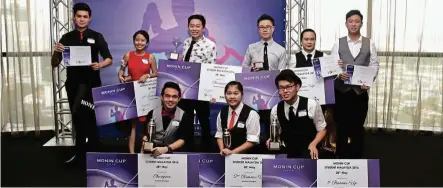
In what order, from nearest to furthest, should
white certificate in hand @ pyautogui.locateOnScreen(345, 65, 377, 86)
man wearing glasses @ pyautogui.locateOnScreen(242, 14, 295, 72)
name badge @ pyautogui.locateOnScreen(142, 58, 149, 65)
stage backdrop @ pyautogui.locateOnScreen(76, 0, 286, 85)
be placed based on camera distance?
white certificate in hand @ pyautogui.locateOnScreen(345, 65, 377, 86) < man wearing glasses @ pyautogui.locateOnScreen(242, 14, 295, 72) < name badge @ pyautogui.locateOnScreen(142, 58, 149, 65) < stage backdrop @ pyautogui.locateOnScreen(76, 0, 286, 85)

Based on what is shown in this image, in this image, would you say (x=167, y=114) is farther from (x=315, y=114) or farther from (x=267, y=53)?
(x=267, y=53)

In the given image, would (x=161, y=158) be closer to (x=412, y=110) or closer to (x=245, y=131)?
(x=245, y=131)

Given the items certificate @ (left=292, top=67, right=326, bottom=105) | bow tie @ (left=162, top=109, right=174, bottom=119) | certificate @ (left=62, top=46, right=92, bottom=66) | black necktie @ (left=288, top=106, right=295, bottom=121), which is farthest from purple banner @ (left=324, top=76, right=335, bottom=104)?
certificate @ (left=62, top=46, right=92, bottom=66)

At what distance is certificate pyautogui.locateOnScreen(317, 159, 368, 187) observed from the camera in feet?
8.58

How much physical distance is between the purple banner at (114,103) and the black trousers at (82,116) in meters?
0.17

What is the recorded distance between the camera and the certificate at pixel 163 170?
2.77 m

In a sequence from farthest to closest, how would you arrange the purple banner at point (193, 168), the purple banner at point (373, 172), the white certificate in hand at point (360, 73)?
1. the white certificate in hand at point (360, 73)
2. the purple banner at point (193, 168)
3. the purple banner at point (373, 172)

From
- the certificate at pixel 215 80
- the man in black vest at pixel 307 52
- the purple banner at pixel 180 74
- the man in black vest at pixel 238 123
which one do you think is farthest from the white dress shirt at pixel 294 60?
the man in black vest at pixel 238 123

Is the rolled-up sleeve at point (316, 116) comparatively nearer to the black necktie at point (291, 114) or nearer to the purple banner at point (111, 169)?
the black necktie at point (291, 114)

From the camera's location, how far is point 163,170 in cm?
279

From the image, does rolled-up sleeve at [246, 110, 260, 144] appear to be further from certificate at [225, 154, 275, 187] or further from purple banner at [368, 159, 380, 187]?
purple banner at [368, 159, 380, 187]

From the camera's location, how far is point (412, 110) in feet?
19.5

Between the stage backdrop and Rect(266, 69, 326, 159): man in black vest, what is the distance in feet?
6.71

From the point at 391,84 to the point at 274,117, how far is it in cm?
301
